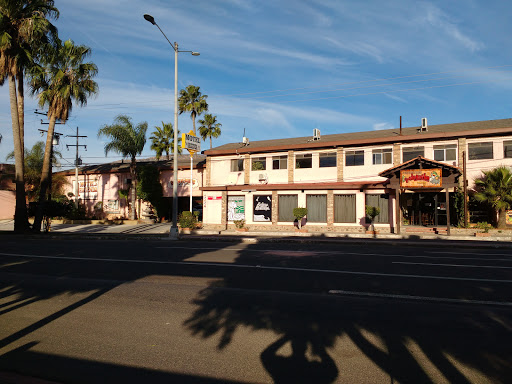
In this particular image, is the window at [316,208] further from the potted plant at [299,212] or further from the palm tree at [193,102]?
the palm tree at [193,102]

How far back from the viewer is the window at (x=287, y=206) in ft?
91.8

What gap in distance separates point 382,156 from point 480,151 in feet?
19.7

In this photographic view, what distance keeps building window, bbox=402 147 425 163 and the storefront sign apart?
10099 mm

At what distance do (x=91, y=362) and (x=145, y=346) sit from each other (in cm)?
69

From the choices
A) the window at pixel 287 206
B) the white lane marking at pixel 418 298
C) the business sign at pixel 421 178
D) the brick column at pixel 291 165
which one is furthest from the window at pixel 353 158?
the white lane marking at pixel 418 298

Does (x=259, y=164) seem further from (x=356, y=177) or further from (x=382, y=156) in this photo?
(x=382, y=156)

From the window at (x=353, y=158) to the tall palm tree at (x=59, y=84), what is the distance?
1905 centimetres

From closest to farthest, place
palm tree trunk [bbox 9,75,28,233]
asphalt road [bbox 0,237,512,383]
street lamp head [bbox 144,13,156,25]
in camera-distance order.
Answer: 1. asphalt road [bbox 0,237,512,383]
2. street lamp head [bbox 144,13,156,25]
3. palm tree trunk [bbox 9,75,28,233]

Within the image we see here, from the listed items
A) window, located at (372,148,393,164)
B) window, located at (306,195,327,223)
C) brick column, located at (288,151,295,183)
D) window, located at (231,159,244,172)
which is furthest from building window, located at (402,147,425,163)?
window, located at (231,159,244,172)

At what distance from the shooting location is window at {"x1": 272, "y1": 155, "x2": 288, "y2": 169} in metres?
28.8

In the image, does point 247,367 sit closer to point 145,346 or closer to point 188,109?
point 145,346

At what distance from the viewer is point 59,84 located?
25.3m

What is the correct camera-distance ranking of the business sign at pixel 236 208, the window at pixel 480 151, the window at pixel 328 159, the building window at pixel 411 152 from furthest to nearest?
the business sign at pixel 236 208
the window at pixel 328 159
the building window at pixel 411 152
the window at pixel 480 151

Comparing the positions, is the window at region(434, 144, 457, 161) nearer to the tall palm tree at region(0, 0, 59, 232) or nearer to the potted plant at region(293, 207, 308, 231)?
the potted plant at region(293, 207, 308, 231)
